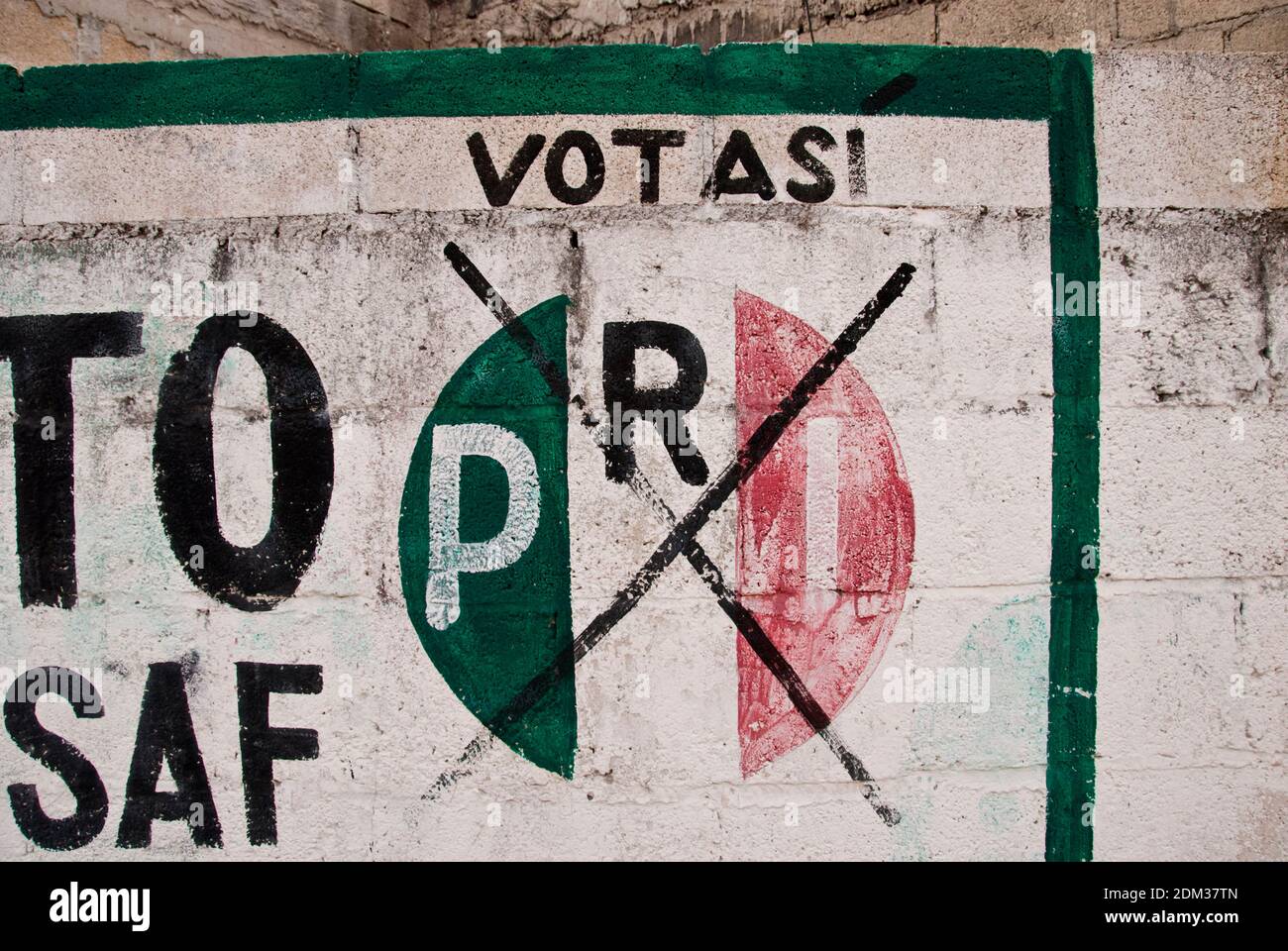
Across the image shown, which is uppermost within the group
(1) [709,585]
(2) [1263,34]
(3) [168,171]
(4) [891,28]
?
(4) [891,28]

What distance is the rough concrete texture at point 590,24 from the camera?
3.26 metres

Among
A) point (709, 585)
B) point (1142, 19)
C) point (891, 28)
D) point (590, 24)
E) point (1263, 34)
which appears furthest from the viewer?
point (590, 24)

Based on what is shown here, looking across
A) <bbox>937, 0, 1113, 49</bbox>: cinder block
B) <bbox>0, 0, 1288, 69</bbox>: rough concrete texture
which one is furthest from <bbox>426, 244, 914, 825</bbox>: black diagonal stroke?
<bbox>937, 0, 1113, 49</bbox>: cinder block

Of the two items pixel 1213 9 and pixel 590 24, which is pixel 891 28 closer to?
pixel 1213 9

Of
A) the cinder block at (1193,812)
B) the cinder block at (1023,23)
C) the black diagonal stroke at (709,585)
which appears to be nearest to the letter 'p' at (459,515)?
the black diagonal stroke at (709,585)

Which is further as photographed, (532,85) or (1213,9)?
(1213,9)

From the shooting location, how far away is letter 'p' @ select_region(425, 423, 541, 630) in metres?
2.38

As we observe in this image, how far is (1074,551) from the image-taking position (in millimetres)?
2379

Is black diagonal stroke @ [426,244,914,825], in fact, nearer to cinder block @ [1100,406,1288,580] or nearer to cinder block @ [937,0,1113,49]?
cinder block @ [1100,406,1288,580]

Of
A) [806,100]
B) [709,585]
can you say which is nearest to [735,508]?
[709,585]

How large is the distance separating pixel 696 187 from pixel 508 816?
1.81m

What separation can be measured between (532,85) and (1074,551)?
198cm

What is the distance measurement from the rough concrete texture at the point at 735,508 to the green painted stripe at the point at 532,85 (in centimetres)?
6

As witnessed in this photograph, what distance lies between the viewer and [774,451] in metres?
2.38
